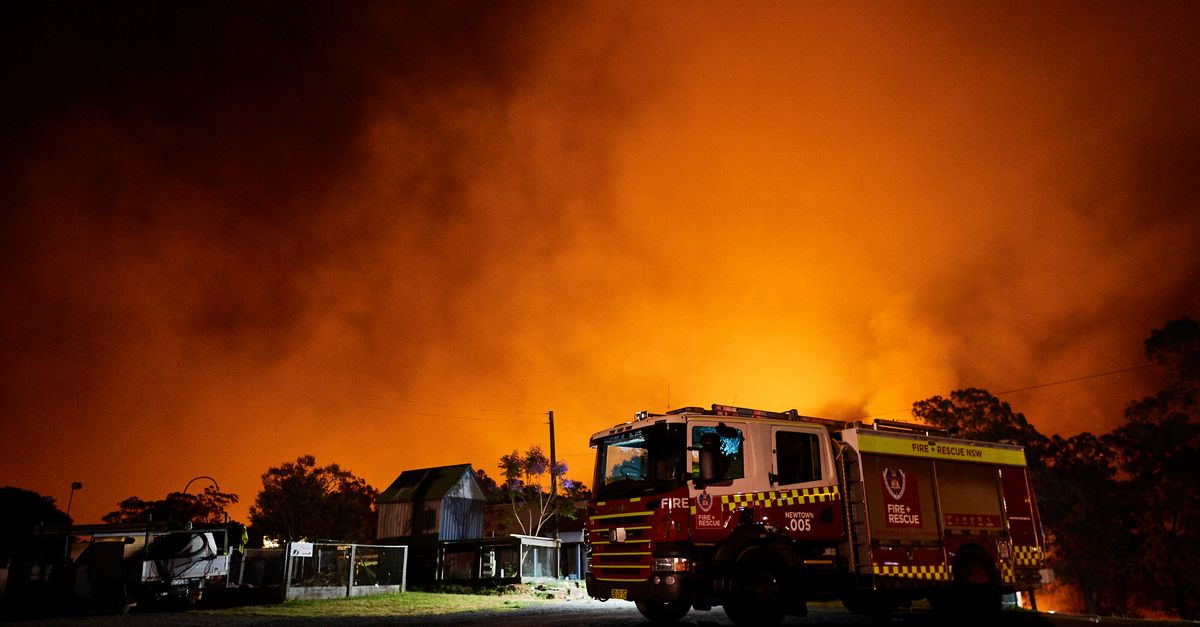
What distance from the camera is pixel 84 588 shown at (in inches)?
1202

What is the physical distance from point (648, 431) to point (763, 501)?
79.1 inches

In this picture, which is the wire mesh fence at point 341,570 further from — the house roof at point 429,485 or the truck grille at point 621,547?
the house roof at point 429,485

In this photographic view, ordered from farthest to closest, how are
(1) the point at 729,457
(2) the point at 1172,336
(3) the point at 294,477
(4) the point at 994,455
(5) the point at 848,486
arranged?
(3) the point at 294,477, (2) the point at 1172,336, (4) the point at 994,455, (5) the point at 848,486, (1) the point at 729,457

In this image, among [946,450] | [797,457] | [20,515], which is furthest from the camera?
[20,515]

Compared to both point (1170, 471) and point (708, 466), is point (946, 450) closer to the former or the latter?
point (708, 466)

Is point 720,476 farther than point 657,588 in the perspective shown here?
Yes

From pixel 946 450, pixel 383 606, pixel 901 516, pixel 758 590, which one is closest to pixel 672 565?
pixel 758 590

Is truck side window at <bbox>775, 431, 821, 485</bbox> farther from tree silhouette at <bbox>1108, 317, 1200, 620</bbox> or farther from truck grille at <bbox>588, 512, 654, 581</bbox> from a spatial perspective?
tree silhouette at <bbox>1108, 317, 1200, 620</bbox>

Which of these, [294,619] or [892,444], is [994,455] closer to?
[892,444]

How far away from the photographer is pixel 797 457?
12055 mm

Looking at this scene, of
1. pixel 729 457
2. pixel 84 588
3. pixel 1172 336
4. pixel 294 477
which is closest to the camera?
pixel 729 457

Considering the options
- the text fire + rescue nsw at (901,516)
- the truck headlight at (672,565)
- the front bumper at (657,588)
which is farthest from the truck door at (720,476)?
Result: the text fire + rescue nsw at (901,516)

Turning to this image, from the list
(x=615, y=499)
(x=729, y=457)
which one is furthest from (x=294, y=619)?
(x=729, y=457)

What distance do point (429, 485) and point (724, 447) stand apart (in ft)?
149
